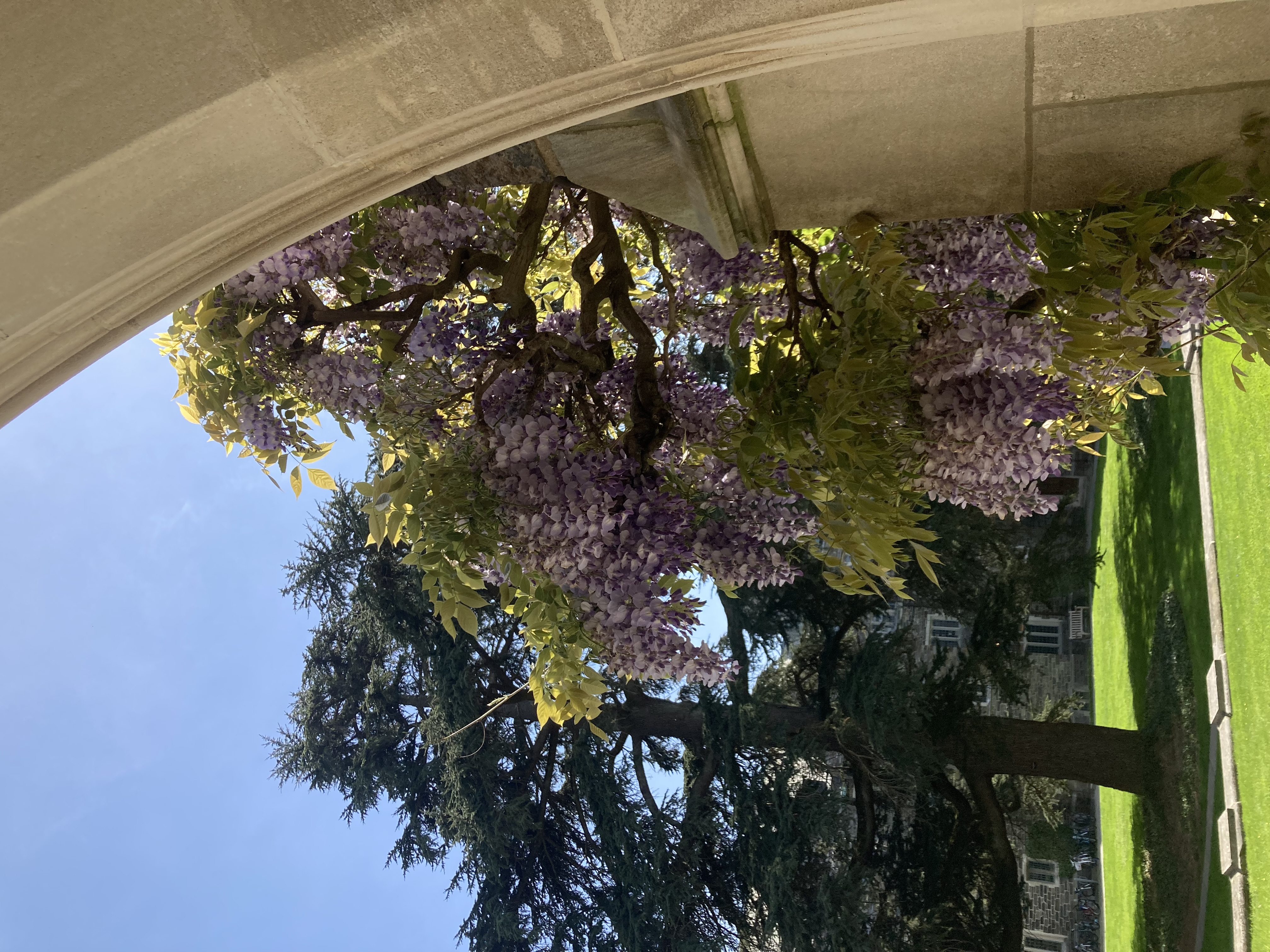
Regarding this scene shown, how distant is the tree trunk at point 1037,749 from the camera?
39.4 feet

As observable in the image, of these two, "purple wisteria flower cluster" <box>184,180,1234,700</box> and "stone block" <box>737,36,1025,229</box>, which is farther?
"purple wisteria flower cluster" <box>184,180,1234,700</box>

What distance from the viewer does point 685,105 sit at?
171 centimetres

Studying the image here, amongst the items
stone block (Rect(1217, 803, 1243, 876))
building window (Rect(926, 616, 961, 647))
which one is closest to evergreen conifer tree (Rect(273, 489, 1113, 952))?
stone block (Rect(1217, 803, 1243, 876))

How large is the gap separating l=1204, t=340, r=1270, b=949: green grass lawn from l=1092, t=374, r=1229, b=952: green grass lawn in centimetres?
94

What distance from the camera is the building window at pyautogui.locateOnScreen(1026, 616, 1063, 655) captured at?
91.6 feet

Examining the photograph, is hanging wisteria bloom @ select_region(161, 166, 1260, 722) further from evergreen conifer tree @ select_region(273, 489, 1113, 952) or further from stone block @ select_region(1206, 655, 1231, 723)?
evergreen conifer tree @ select_region(273, 489, 1113, 952)

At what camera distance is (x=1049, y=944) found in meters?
26.6

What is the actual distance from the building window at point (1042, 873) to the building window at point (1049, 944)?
1405mm

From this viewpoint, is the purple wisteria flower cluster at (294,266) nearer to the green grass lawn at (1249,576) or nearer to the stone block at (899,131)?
the stone block at (899,131)

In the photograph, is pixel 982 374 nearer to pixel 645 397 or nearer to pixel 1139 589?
pixel 645 397

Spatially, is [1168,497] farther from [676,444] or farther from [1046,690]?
[1046,690]

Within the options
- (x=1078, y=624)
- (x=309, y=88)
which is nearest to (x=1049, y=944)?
(x=1078, y=624)

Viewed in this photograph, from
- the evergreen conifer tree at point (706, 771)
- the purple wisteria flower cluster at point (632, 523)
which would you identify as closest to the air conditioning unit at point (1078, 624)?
the evergreen conifer tree at point (706, 771)

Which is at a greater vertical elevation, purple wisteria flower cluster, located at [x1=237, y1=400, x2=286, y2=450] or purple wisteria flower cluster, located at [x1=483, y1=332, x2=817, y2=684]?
purple wisteria flower cluster, located at [x1=237, y1=400, x2=286, y2=450]
